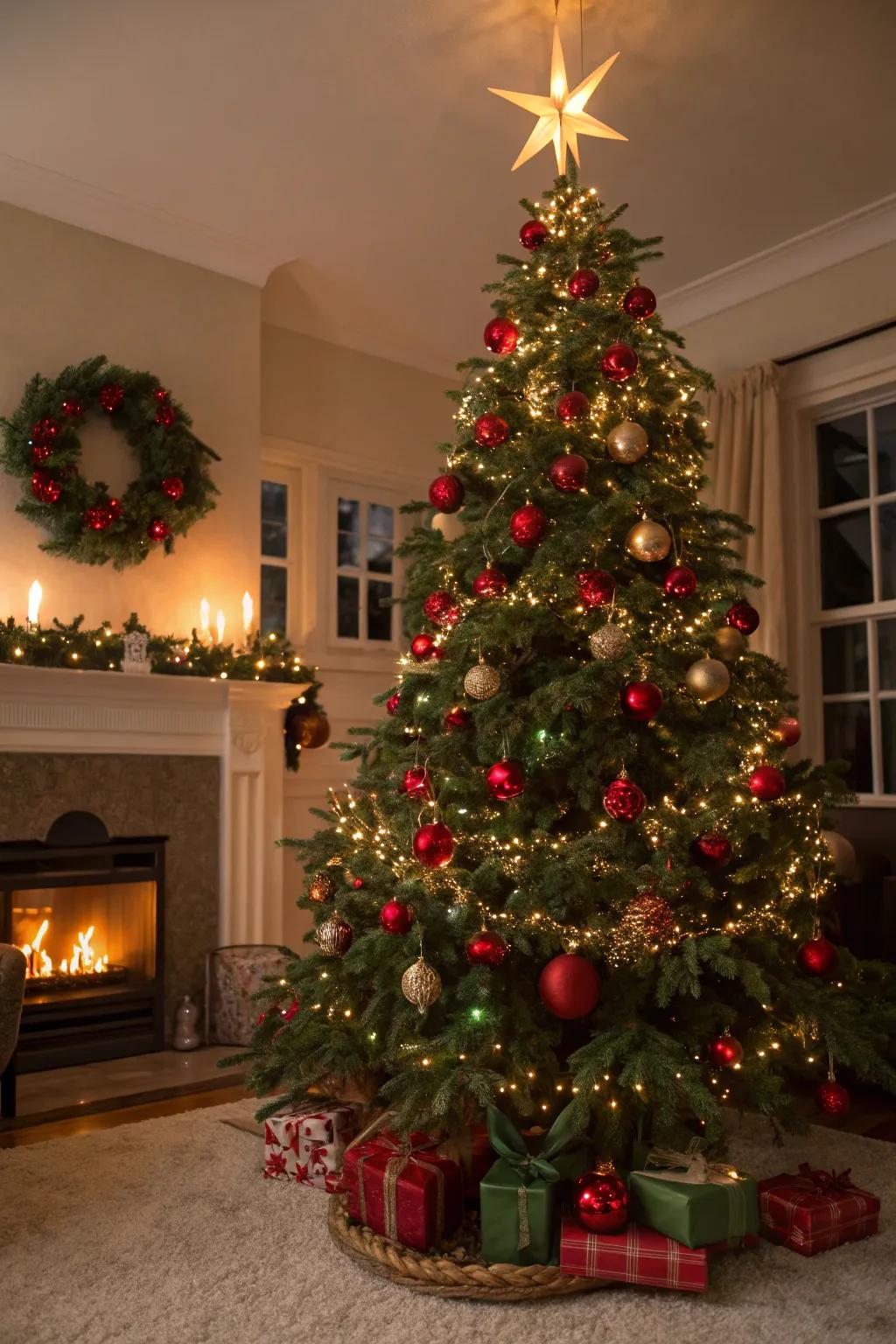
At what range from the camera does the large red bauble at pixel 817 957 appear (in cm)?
270

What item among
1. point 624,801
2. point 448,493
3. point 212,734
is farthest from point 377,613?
point 624,801

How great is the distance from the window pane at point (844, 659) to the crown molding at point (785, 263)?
1599mm

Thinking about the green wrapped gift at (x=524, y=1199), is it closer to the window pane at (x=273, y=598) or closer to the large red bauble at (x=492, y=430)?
the large red bauble at (x=492, y=430)

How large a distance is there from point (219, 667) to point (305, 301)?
2.01 metres

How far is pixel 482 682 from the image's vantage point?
2600 millimetres

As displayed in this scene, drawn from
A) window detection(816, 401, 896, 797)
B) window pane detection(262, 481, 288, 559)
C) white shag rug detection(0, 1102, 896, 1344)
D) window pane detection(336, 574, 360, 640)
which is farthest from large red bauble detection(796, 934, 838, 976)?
window pane detection(262, 481, 288, 559)

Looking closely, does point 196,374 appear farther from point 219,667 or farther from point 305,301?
point 219,667

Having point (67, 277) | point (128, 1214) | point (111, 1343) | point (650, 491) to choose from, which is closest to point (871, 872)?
point (650, 491)

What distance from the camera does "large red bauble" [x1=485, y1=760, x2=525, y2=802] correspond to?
99.4 inches

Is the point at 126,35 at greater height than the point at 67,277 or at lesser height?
greater

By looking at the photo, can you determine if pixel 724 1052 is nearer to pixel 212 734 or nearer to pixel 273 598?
pixel 212 734

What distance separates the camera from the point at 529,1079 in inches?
94.1

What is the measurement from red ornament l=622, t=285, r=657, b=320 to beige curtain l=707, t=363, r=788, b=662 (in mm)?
2104

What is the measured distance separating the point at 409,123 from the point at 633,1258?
3.65 metres
